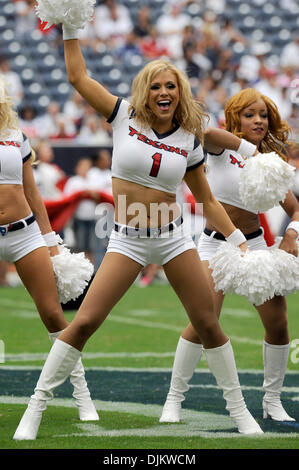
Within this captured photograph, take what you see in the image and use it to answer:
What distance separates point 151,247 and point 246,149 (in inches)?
30.3

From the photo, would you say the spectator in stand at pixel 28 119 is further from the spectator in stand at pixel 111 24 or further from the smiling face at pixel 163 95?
the smiling face at pixel 163 95

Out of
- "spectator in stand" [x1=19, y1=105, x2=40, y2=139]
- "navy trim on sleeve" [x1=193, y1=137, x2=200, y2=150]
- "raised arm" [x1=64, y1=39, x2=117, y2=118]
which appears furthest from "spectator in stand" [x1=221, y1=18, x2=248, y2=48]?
"raised arm" [x1=64, y1=39, x2=117, y2=118]

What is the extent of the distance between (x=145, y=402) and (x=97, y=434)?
952mm

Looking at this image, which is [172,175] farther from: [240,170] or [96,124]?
[96,124]

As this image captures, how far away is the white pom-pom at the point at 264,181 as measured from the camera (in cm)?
424

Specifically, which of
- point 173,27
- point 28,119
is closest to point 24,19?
point 173,27

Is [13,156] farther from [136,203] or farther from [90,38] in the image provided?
[90,38]

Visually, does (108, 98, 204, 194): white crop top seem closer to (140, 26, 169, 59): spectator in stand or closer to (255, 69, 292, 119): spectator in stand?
(255, 69, 292, 119): spectator in stand

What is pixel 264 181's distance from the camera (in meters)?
4.23

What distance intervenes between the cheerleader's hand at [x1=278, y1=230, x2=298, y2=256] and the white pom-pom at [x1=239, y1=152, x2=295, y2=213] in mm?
301

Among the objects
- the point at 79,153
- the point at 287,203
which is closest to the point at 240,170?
the point at 287,203

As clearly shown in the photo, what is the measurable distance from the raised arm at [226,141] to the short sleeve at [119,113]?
476mm

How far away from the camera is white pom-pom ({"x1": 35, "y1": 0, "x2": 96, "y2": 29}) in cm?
375

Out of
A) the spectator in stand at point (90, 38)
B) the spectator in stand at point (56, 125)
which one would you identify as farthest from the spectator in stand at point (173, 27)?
the spectator in stand at point (56, 125)
